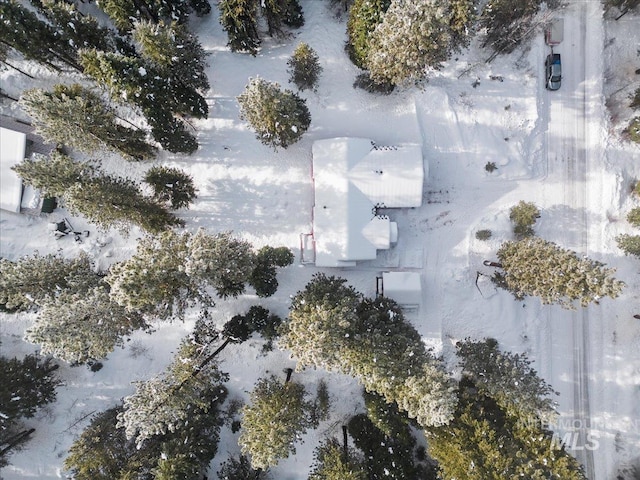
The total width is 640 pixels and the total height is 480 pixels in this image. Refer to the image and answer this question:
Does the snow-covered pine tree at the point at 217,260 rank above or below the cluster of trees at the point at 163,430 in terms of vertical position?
above

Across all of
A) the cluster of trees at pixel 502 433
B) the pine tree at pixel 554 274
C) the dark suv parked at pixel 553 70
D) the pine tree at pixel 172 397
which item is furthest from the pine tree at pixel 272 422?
the dark suv parked at pixel 553 70

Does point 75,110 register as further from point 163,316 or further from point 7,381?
point 7,381

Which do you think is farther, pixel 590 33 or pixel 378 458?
pixel 590 33

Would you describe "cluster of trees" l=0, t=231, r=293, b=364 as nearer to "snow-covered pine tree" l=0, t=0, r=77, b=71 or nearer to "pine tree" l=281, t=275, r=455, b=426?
"pine tree" l=281, t=275, r=455, b=426

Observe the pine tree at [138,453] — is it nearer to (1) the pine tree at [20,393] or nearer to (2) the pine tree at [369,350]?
(1) the pine tree at [20,393]

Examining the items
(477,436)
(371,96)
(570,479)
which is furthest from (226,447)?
(371,96)

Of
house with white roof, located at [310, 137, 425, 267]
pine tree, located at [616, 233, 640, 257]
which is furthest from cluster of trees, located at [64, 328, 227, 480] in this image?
pine tree, located at [616, 233, 640, 257]
